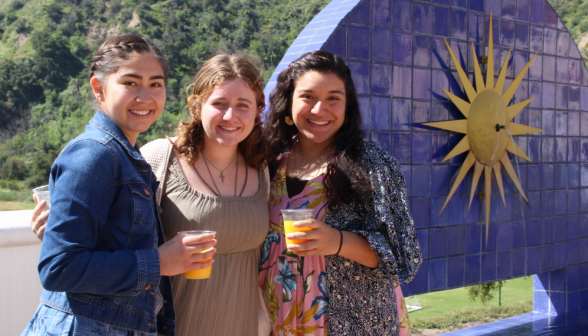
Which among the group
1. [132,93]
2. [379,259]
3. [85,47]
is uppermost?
[85,47]

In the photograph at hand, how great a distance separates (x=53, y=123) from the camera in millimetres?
37875

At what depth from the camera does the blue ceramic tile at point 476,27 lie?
3254mm

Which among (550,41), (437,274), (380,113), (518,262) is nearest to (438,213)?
(437,274)

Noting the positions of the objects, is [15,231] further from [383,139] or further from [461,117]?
[461,117]

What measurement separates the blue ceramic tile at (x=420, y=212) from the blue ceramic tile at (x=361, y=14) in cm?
113

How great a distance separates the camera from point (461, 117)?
126 inches

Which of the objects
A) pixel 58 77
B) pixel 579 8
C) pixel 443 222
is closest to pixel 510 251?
pixel 443 222

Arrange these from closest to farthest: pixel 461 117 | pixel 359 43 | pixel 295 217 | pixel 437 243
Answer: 1. pixel 295 217
2. pixel 359 43
3. pixel 437 243
4. pixel 461 117

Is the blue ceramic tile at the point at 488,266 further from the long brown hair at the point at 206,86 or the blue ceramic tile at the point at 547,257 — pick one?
the long brown hair at the point at 206,86

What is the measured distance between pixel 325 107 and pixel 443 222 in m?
1.65

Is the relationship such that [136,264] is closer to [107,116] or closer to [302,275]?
[107,116]

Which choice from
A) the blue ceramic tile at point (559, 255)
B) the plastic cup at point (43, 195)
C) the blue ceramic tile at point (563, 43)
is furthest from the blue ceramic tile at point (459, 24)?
the plastic cup at point (43, 195)

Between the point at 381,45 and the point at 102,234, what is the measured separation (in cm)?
215

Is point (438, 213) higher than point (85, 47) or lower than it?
lower
